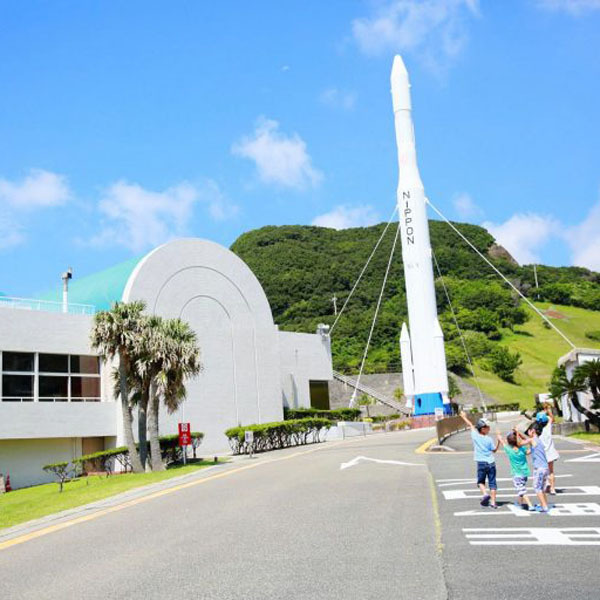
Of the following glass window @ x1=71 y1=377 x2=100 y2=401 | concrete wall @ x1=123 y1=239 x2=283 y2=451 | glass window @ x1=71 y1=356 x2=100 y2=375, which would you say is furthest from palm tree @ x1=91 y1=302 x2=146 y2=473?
concrete wall @ x1=123 y1=239 x2=283 y2=451

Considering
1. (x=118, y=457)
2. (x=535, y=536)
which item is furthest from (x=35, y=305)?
(x=535, y=536)

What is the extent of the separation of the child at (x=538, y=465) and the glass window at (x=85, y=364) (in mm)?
27487

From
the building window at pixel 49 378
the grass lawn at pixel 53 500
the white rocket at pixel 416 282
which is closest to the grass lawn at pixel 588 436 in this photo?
the grass lawn at pixel 53 500

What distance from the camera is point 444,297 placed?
115 metres

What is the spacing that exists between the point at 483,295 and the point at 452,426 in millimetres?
79726

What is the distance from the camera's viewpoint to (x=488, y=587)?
655 centimetres

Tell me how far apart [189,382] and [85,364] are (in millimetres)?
6404

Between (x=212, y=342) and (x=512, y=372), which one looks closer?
(x=212, y=342)

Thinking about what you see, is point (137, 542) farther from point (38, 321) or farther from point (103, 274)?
point (103, 274)

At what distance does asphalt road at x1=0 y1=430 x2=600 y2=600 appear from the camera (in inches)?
271

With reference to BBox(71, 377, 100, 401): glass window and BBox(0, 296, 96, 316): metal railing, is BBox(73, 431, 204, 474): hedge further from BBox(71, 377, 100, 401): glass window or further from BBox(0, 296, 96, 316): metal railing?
BBox(0, 296, 96, 316): metal railing

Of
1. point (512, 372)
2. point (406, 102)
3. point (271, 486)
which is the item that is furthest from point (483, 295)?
point (271, 486)

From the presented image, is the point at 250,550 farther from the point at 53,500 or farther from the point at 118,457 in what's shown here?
the point at 118,457

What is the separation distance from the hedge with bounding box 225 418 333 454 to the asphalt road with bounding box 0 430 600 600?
18155mm
